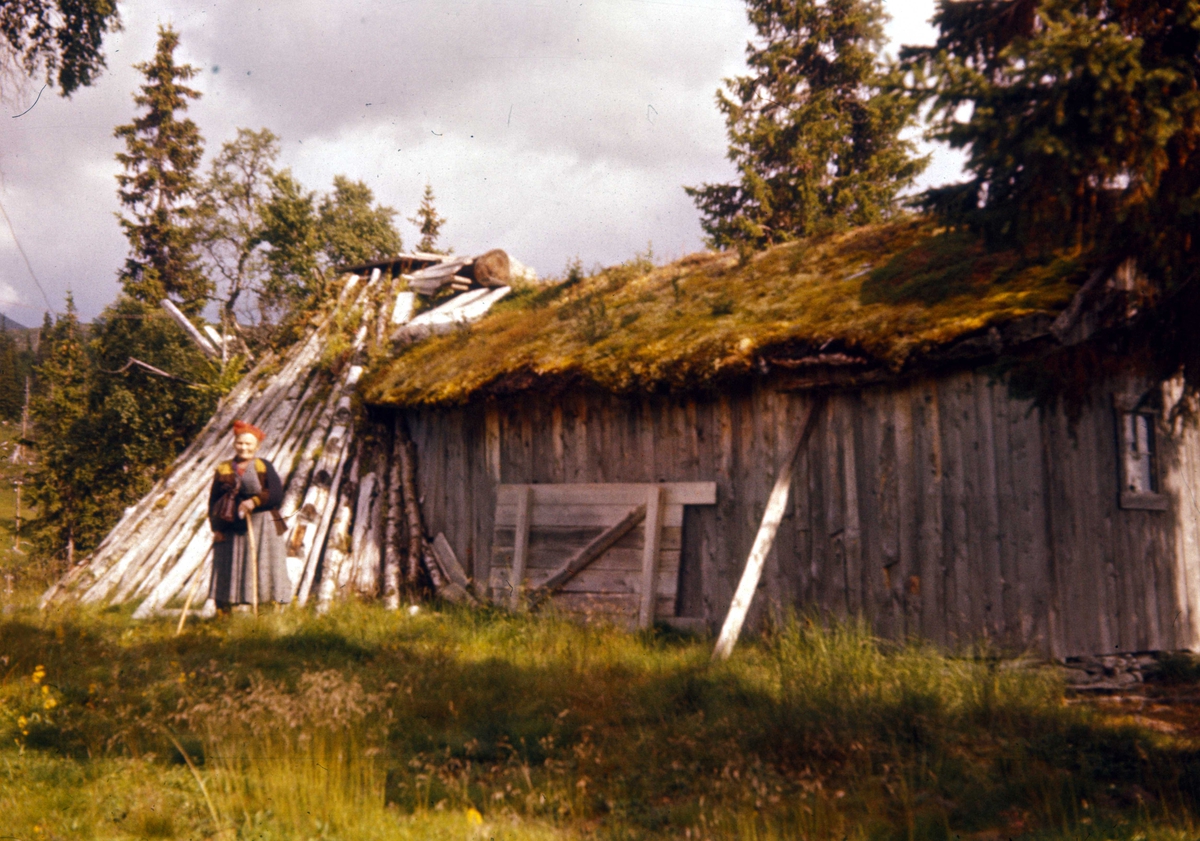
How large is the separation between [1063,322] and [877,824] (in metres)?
3.72

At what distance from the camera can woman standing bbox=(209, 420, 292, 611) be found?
8766 mm

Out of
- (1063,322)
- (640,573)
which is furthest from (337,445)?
(1063,322)

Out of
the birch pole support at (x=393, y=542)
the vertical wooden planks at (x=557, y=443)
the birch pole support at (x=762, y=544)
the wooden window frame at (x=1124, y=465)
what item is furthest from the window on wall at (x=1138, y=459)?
the birch pole support at (x=393, y=542)

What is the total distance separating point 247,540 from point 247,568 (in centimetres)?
28

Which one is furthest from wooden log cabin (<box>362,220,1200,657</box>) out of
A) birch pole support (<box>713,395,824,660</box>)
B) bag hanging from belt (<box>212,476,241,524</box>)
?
bag hanging from belt (<box>212,476,241,524</box>)

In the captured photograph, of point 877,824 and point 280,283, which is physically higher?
point 280,283

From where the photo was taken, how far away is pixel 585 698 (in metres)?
5.96

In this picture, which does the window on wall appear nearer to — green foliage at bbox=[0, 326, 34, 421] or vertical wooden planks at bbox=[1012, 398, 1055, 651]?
vertical wooden planks at bbox=[1012, 398, 1055, 651]

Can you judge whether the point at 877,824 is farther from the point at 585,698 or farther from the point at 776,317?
the point at 776,317

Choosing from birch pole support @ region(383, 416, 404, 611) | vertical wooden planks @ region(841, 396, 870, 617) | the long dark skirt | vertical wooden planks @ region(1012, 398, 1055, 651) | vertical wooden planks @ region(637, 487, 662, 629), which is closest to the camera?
vertical wooden planks @ region(1012, 398, 1055, 651)

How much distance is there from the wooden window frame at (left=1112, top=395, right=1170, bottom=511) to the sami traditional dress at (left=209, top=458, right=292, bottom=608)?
24.3 ft

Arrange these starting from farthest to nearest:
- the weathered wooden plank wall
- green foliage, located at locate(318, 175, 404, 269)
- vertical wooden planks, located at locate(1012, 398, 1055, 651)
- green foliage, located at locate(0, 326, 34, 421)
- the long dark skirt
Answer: green foliage, located at locate(0, 326, 34, 421) < green foliage, located at locate(318, 175, 404, 269) < the long dark skirt < the weathered wooden plank wall < vertical wooden planks, located at locate(1012, 398, 1055, 651)

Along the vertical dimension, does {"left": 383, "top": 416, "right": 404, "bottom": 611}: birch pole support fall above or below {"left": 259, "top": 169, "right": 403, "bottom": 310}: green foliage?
below

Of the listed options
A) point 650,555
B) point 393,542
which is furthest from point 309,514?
point 650,555
